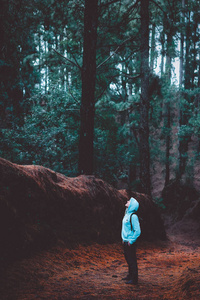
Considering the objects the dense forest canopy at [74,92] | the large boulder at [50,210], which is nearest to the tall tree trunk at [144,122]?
the dense forest canopy at [74,92]

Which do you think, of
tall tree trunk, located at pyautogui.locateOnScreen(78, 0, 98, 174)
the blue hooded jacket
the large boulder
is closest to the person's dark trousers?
the blue hooded jacket

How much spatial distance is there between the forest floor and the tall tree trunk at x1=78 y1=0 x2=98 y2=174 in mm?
3037

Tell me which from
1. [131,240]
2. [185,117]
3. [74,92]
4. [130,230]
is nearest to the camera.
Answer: [131,240]

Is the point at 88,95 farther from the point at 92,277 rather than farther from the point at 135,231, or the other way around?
the point at 92,277

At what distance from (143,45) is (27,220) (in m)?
10.9

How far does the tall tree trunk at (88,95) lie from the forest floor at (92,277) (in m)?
3.04

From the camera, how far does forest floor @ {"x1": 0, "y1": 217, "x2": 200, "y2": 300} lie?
13.2 feet

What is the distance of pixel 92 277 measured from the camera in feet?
17.4

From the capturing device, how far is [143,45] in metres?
13.2

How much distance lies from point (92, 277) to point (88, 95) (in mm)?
6093

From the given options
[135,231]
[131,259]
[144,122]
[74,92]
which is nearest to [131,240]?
[135,231]

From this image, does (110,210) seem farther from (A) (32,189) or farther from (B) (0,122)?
Result: (B) (0,122)

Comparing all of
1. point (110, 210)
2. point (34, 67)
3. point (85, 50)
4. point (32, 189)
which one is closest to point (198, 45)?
point (34, 67)

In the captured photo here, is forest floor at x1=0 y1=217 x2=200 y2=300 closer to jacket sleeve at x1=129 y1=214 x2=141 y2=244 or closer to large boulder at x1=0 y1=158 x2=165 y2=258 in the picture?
large boulder at x1=0 y1=158 x2=165 y2=258
